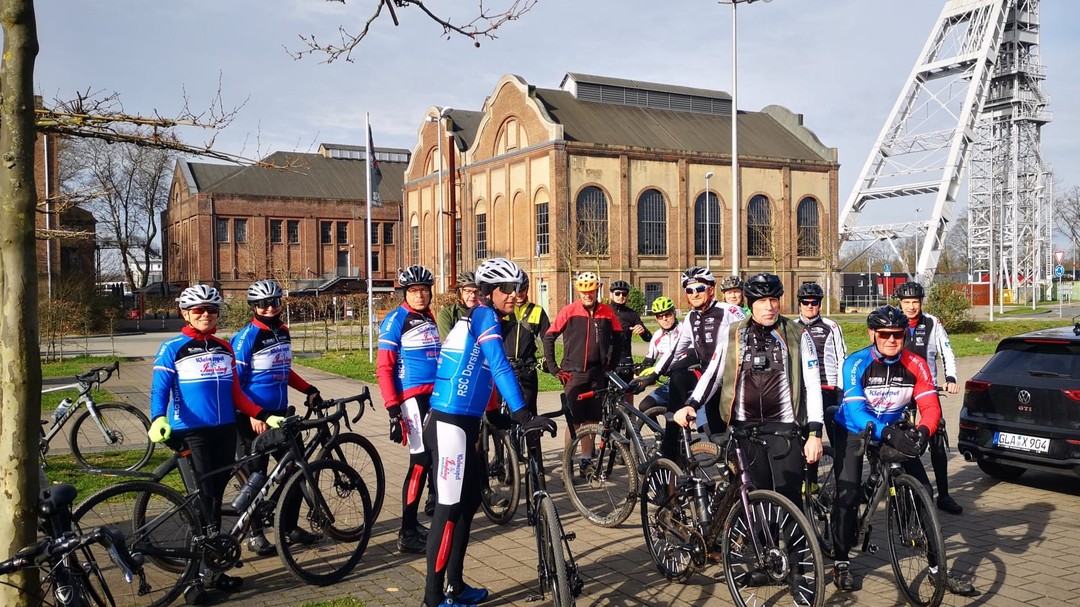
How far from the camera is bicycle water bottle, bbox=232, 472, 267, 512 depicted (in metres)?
5.54

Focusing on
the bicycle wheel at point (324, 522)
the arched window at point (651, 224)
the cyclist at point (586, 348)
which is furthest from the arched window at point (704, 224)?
the bicycle wheel at point (324, 522)

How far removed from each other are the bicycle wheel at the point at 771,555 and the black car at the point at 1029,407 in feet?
12.8

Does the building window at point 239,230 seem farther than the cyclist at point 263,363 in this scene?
Yes

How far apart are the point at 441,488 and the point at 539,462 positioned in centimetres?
59

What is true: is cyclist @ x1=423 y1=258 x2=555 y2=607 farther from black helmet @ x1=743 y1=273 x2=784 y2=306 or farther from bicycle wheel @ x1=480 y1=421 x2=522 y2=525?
bicycle wheel @ x1=480 y1=421 x2=522 y2=525

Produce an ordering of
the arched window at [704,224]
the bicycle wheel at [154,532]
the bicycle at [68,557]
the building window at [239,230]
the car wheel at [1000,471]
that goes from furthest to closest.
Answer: the building window at [239,230]
the arched window at [704,224]
the car wheel at [1000,471]
the bicycle wheel at [154,532]
the bicycle at [68,557]

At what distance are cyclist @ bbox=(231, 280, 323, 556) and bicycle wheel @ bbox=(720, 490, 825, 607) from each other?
3305 mm

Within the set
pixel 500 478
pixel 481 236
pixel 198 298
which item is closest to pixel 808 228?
pixel 481 236

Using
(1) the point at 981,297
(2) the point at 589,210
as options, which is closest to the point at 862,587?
(2) the point at 589,210

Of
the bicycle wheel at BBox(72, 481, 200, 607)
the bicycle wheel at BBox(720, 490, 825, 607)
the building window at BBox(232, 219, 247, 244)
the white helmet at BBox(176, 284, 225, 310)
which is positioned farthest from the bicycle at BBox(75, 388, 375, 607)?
the building window at BBox(232, 219, 247, 244)

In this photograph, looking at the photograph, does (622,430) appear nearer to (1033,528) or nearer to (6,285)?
(1033,528)

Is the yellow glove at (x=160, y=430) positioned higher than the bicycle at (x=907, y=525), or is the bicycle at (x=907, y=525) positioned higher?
the yellow glove at (x=160, y=430)

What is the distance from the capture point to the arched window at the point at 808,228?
58.9 m

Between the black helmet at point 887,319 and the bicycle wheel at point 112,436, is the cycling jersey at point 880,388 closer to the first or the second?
the black helmet at point 887,319
